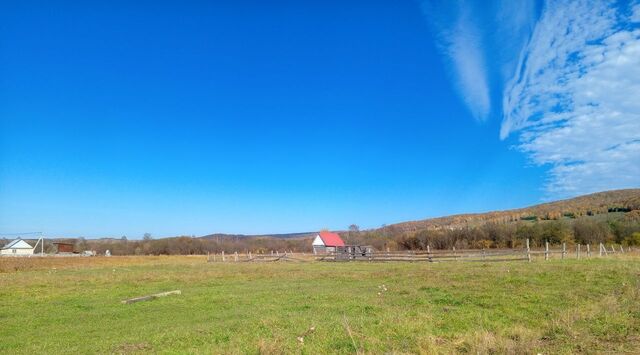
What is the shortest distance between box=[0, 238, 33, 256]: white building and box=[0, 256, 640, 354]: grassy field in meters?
111

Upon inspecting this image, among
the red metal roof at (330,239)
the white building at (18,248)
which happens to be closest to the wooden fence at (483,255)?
the red metal roof at (330,239)

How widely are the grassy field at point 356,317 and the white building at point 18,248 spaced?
111 meters

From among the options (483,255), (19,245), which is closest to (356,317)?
(483,255)

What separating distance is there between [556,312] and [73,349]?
1196 centimetres

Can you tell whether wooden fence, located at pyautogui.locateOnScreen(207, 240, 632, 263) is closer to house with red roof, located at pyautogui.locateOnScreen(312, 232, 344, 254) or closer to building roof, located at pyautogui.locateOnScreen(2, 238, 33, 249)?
house with red roof, located at pyautogui.locateOnScreen(312, 232, 344, 254)

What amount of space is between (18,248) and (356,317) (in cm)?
13024

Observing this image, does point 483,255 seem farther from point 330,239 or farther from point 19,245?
point 19,245

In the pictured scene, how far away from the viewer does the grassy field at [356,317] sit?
26.6ft

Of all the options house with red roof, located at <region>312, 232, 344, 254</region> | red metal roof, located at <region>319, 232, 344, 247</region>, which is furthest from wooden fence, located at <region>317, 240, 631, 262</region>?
red metal roof, located at <region>319, 232, 344, 247</region>

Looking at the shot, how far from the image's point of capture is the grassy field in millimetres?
8109

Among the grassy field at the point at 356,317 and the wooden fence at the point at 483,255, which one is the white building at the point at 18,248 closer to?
the wooden fence at the point at 483,255

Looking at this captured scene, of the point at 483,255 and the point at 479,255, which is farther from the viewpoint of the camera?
the point at 479,255

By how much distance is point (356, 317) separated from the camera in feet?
38.4

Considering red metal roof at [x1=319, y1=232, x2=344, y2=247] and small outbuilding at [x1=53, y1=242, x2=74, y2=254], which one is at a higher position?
red metal roof at [x1=319, y1=232, x2=344, y2=247]
